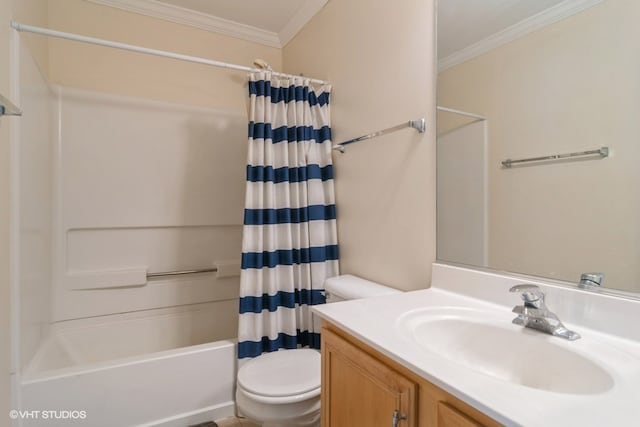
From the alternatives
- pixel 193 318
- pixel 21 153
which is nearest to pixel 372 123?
pixel 21 153

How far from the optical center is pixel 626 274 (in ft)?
2.51

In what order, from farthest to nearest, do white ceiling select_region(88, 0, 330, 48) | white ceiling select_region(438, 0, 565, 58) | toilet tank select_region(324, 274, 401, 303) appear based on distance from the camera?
white ceiling select_region(88, 0, 330, 48) → toilet tank select_region(324, 274, 401, 303) → white ceiling select_region(438, 0, 565, 58)

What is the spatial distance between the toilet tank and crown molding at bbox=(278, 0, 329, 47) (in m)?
1.63

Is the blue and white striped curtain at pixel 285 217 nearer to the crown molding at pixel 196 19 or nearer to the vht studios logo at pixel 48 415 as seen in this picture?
the vht studios logo at pixel 48 415

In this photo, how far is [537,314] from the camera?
80 centimetres

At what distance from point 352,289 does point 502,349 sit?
67 cm

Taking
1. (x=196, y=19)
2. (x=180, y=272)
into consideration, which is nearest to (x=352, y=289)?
(x=180, y=272)

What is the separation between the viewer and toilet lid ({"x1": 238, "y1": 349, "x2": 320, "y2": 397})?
48.7 inches

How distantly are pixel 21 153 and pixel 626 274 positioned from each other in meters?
2.12

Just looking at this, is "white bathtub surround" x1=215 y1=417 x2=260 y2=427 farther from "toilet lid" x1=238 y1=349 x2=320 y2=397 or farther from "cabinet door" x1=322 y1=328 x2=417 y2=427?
"cabinet door" x1=322 y1=328 x2=417 y2=427

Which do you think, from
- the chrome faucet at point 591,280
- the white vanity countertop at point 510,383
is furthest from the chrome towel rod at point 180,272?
the chrome faucet at point 591,280

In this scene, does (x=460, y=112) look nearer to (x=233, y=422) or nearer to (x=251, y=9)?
(x=251, y=9)

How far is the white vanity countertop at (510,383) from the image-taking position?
47 cm

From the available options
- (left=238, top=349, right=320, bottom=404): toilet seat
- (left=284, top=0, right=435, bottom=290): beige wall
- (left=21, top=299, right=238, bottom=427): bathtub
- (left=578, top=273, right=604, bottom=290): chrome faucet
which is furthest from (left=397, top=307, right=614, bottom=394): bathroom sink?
(left=21, top=299, right=238, bottom=427): bathtub
